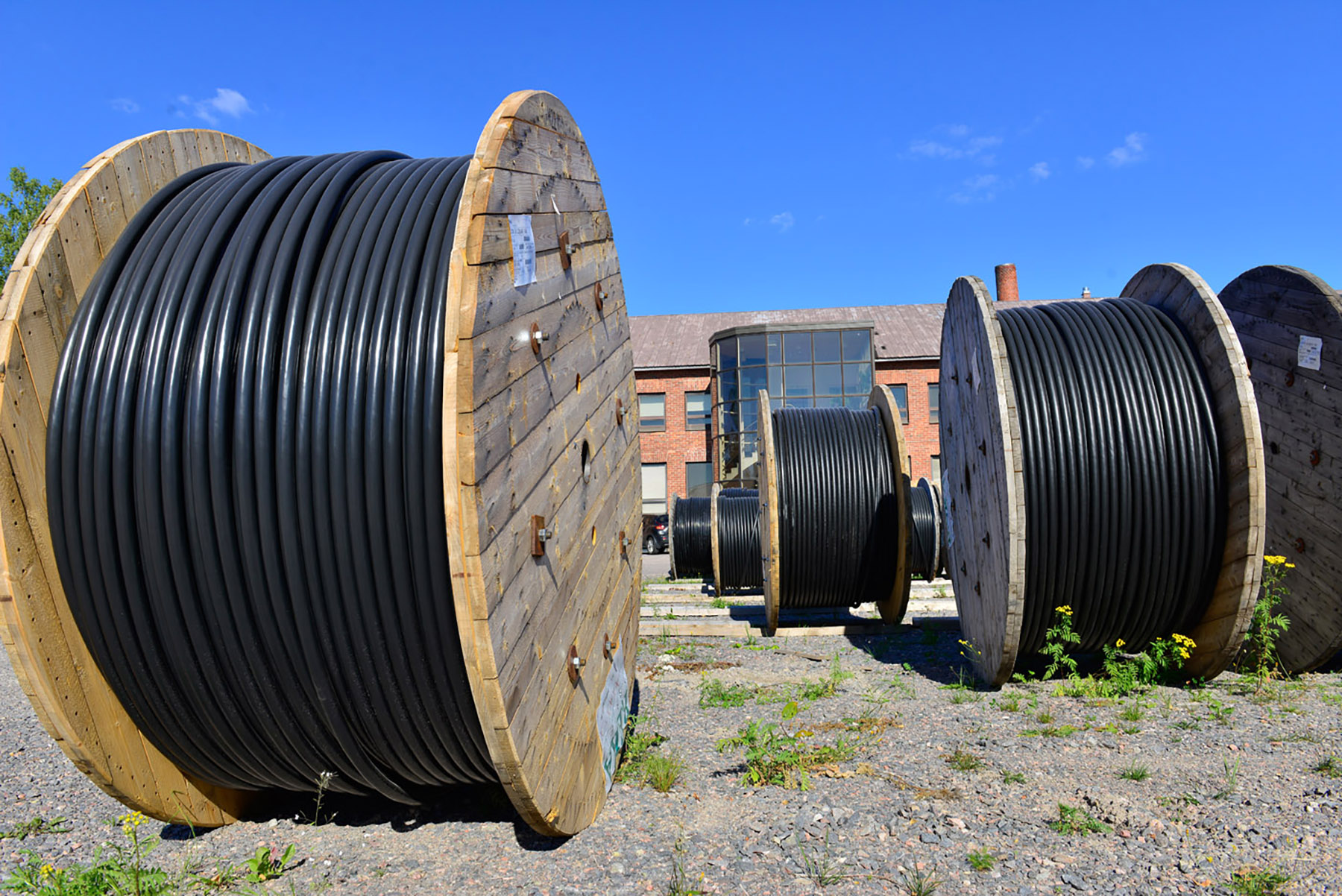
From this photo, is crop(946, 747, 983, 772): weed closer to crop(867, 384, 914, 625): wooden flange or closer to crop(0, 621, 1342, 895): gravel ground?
crop(0, 621, 1342, 895): gravel ground

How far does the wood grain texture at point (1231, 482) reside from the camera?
195 inches

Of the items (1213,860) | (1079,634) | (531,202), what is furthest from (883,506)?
(531,202)

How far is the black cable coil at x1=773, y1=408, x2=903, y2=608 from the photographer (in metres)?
8.06

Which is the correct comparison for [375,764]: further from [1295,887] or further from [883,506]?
[883,506]

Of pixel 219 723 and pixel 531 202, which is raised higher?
pixel 531 202

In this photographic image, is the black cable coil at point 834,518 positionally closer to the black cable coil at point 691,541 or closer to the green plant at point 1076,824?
the green plant at point 1076,824

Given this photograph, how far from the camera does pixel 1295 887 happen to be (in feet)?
9.62

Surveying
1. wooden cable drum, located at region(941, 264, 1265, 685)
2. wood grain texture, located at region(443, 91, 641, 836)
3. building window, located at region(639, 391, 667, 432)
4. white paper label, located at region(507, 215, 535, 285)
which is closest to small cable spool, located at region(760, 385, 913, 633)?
wooden cable drum, located at region(941, 264, 1265, 685)

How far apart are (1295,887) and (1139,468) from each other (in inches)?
111

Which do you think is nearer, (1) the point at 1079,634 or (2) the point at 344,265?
(2) the point at 344,265

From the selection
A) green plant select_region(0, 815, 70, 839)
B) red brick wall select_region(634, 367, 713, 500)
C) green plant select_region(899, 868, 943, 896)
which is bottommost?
green plant select_region(899, 868, 943, 896)

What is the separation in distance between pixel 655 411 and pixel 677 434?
1.15 meters

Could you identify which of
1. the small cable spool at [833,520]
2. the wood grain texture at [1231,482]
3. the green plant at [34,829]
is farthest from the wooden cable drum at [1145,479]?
the green plant at [34,829]

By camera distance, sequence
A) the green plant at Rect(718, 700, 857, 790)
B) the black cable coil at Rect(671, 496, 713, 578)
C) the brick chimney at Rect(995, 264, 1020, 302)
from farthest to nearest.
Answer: the brick chimney at Rect(995, 264, 1020, 302), the black cable coil at Rect(671, 496, 713, 578), the green plant at Rect(718, 700, 857, 790)
